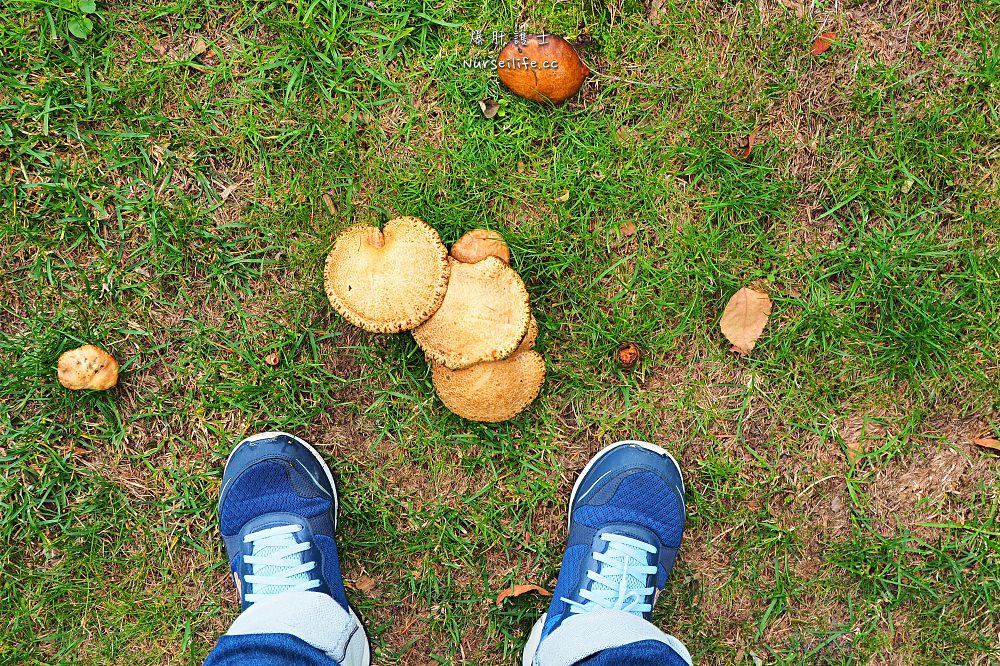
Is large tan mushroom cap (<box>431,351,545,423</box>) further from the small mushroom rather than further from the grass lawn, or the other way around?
the small mushroom

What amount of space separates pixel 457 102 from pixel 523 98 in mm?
351

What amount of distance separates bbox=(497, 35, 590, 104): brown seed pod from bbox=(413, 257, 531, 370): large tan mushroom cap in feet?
3.20

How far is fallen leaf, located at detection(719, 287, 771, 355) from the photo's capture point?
11.5ft

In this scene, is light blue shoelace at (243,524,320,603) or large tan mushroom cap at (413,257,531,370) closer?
large tan mushroom cap at (413,257,531,370)

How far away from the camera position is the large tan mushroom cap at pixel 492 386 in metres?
3.12

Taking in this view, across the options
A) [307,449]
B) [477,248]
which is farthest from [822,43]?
[307,449]

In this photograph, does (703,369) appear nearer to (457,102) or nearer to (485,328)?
(485,328)

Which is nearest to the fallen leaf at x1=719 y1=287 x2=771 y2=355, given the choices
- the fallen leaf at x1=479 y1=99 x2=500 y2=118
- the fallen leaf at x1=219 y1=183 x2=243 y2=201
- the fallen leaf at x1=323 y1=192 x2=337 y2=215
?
the fallen leaf at x1=479 y1=99 x2=500 y2=118

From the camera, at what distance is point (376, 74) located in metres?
3.52

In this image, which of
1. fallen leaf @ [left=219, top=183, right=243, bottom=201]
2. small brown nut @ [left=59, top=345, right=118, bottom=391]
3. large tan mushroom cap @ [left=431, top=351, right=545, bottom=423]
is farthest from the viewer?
fallen leaf @ [left=219, top=183, right=243, bottom=201]

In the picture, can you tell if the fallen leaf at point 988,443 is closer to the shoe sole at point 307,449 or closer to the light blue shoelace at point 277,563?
the shoe sole at point 307,449

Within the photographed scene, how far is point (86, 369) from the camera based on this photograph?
3445 mm

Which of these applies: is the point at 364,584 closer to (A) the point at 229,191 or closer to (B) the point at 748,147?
(A) the point at 229,191

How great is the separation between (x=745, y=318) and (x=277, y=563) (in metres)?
2.78
